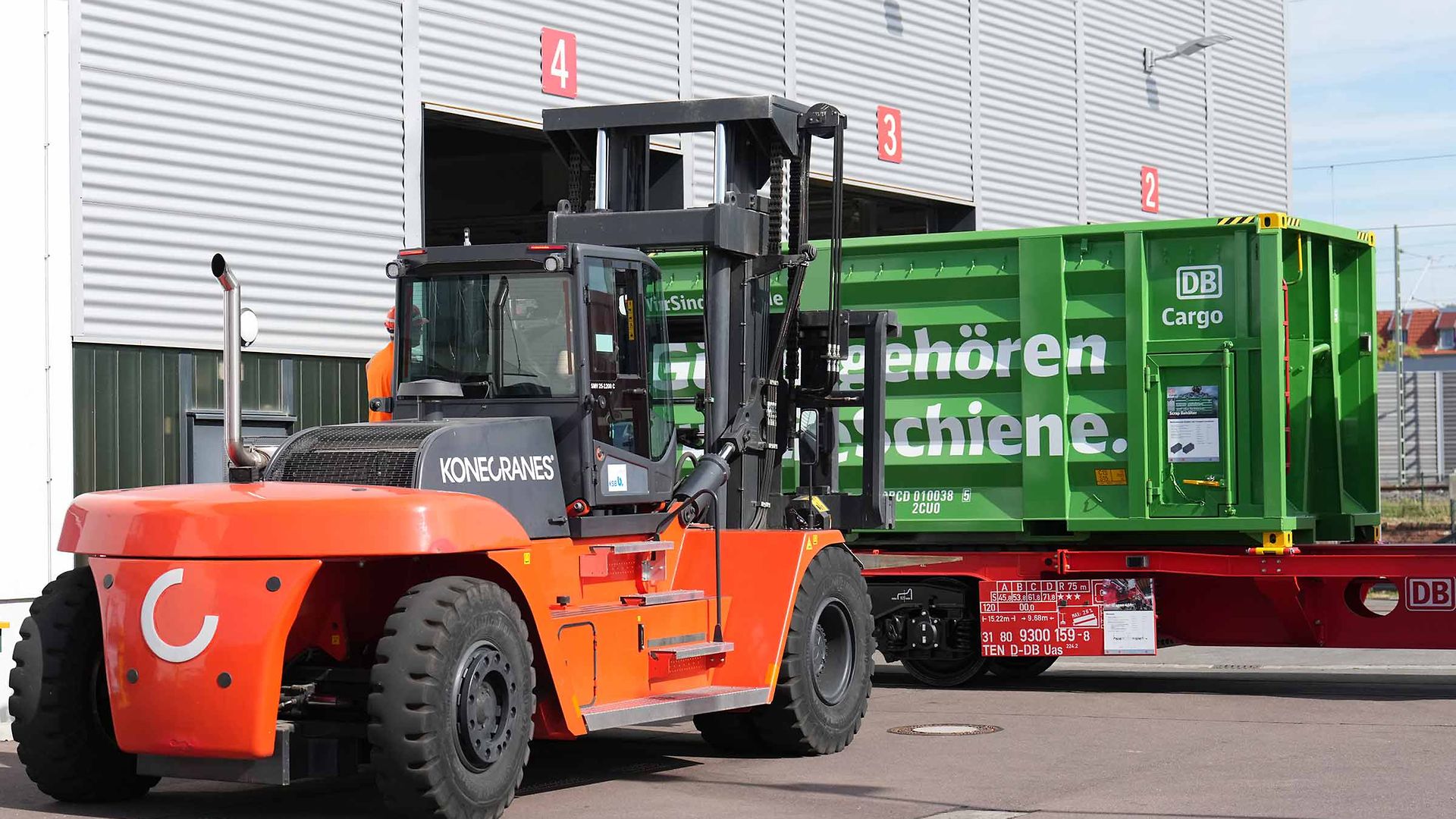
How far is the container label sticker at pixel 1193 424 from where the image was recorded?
1276cm

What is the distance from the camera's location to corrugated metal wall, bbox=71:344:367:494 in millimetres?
13000

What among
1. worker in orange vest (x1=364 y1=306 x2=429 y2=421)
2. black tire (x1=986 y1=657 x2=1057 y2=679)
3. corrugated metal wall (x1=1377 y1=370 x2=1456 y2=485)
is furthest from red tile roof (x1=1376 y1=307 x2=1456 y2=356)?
worker in orange vest (x1=364 y1=306 x2=429 y2=421)

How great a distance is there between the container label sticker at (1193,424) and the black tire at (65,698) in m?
7.54

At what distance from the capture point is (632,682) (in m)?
9.15

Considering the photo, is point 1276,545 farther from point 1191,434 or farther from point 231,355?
point 231,355

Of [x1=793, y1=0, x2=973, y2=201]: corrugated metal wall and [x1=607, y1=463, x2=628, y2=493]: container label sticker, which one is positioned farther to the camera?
[x1=793, y1=0, x2=973, y2=201]: corrugated metal wall

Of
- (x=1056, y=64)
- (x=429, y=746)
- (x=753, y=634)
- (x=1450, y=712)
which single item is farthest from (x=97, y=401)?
(x=1056, y=64)

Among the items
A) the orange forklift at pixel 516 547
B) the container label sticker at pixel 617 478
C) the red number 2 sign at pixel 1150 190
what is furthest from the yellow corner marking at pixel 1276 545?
the red number 2 sign at pixel 1150 190

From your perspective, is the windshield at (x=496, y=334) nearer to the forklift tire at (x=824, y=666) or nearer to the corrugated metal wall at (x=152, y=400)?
the forklift tire at (x=824, y=666)

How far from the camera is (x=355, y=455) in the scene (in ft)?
27.7

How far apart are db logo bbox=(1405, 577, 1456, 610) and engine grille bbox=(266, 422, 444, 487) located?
712 centimetres

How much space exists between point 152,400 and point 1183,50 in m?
15.1

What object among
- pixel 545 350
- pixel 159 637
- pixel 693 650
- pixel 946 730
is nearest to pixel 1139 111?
pixel 946 730

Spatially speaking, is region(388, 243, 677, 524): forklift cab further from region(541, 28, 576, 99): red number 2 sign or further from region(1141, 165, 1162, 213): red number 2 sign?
region(1141, 165, 1162, 213): red number 2 sign
